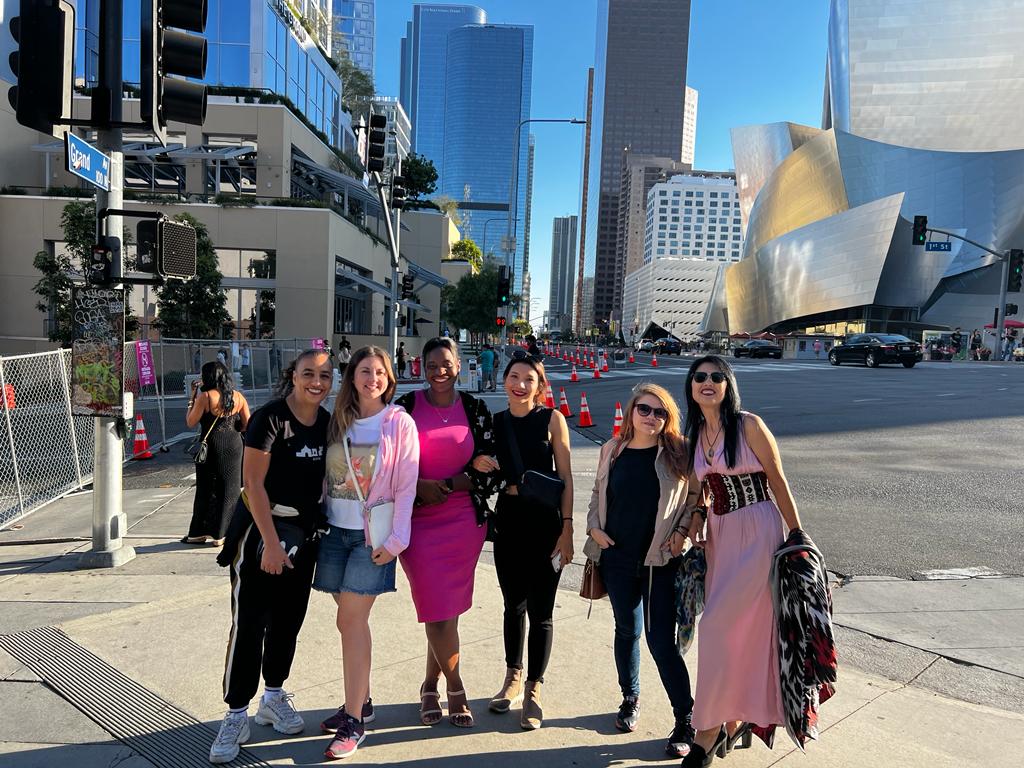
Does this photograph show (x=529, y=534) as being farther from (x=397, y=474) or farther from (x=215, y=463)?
(x=215, y=463)

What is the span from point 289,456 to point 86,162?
364 centimetres

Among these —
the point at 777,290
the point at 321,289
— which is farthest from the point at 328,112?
the point at 777,290

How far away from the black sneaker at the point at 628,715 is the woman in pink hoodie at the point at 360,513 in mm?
1235

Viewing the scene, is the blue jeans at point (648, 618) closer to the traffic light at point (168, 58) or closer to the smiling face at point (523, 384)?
the smiling face at point (523, 384)

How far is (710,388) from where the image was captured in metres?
3.46

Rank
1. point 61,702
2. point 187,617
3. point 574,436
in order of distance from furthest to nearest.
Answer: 1. point 574,436
2. point 187,617
3. point 61,702

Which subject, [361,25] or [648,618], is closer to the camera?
[648,618]

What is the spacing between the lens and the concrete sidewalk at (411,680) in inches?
133

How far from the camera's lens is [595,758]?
3.35 m

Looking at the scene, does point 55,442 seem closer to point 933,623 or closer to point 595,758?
point 595,758

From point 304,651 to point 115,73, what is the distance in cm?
459

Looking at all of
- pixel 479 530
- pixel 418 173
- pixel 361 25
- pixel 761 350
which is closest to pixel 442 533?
pixel 479 530

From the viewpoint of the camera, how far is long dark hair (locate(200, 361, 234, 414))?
666cm

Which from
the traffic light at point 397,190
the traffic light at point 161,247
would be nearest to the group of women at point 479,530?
the traffic light at point 161,247
